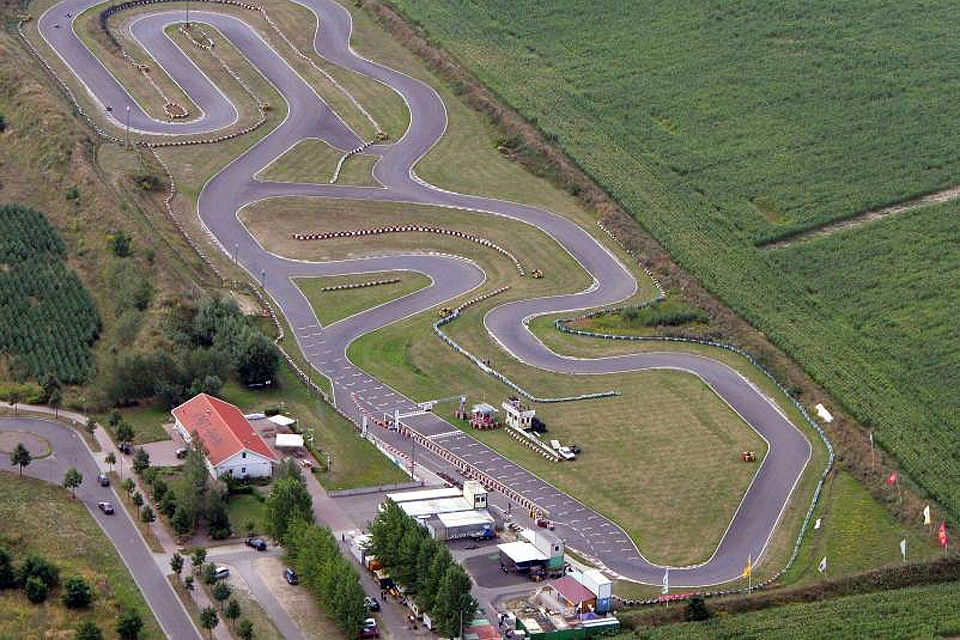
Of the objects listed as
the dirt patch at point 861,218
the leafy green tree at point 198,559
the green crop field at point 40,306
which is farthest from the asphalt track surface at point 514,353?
the leafy green tree at point 198,559

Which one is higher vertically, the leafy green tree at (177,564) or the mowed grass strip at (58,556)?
the leafy green tree at (177,564)

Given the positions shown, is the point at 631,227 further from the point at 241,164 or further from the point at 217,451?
the point at 217,451

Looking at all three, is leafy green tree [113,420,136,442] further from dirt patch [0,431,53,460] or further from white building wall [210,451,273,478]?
white building wall [210,451,273,478]

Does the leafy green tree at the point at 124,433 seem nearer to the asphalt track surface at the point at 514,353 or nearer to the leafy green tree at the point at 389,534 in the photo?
the asphalt track surface at the point at 514,353

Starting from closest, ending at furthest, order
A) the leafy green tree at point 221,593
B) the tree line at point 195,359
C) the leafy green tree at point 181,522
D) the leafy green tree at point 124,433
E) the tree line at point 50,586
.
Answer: the tree line at point 50,586 < the leafy green tree at point 221,593 < the leafy green tree at point 181,522 < the leafy green tree at point 124,433 < the tree line at point 195,359

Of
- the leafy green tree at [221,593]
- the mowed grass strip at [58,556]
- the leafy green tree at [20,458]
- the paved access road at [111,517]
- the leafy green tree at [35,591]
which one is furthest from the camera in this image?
the leafy green tree at [20,458]

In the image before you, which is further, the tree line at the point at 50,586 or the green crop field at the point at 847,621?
the green crop field at the point at 847,621

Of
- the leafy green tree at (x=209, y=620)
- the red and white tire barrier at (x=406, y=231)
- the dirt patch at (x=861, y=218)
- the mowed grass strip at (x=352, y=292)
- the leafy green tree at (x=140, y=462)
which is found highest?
the dirt patch at (x=861, y=218)

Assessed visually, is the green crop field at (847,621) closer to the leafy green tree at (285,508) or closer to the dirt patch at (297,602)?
the dirt patch at (297,602)
